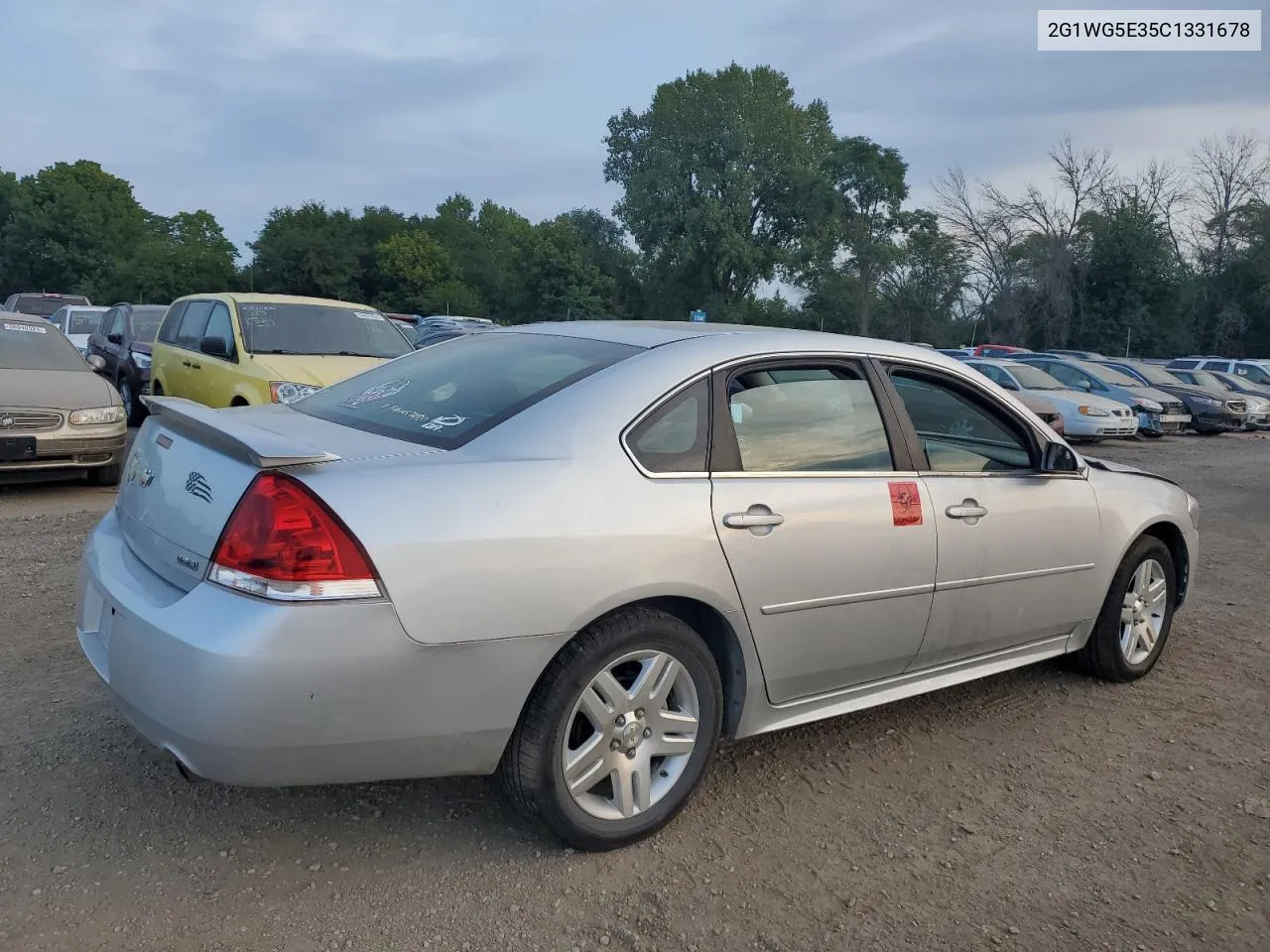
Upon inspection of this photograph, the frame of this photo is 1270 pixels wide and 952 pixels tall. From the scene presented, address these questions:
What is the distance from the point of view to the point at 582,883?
277 cm

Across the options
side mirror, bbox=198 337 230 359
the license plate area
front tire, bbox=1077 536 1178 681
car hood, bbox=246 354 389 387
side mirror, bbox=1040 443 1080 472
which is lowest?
front tire, bbox=1077 536 1178 681

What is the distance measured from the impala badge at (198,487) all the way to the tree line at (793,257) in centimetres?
3958

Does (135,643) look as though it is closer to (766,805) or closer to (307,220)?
(766,805)

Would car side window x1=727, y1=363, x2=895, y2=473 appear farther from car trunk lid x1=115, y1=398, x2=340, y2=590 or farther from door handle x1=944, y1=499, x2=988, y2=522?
car trunk lid x1=115, y1=398, x2=340, y2=590

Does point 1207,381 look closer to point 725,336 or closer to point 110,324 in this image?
point 110,324

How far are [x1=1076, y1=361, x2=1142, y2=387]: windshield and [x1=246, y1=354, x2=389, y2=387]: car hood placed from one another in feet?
53.7

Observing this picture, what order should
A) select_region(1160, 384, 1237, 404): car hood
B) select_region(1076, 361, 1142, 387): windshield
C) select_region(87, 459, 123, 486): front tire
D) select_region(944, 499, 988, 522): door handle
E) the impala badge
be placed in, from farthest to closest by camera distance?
1. select_region(1160, 384, 1237, 404): car hood
2. select_region(1076, 361, 1142, 387): windshield
3. select_region(87, 459, 123, 486): front tire
4. select_region(944, 499, 988, 522): door handle
5. the impala badge

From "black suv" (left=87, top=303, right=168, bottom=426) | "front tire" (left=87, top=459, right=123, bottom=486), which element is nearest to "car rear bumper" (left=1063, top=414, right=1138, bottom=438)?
"black suv" (left=87, top=303, right=168, bottom=426)

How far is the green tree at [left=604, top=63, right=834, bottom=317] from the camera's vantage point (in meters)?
49.4

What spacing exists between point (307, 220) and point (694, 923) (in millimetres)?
63032

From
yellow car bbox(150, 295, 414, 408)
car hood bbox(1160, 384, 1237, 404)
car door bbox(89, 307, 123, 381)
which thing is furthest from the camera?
car hood bbox(1160, 384, 1237, 404)

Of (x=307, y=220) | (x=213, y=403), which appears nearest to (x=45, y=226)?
(x=307, y=220)

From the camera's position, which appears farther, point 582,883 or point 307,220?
point 307,220

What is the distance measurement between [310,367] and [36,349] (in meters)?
2.60
